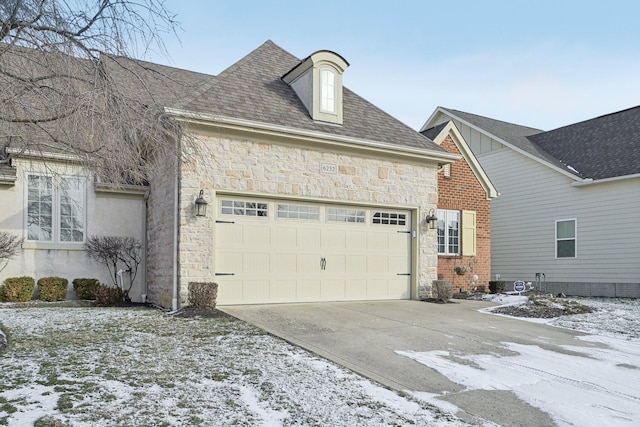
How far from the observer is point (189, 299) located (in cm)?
925

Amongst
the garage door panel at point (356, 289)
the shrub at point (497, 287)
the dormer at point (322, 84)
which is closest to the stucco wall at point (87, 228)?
the dormer at point (322, 84)

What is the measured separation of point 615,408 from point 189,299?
7.10 meters

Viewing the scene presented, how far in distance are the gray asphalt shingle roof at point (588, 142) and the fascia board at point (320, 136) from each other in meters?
6.61

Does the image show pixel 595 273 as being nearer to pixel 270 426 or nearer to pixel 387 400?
pixel 387 400

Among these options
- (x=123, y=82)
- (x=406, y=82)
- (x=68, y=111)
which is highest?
(x=406, y=82)

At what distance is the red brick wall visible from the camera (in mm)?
14844

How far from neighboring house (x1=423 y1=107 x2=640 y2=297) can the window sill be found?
14.7 meters

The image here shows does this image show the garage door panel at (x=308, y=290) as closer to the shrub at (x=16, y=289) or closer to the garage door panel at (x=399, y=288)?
the garage door panel at (x=399, y=288)

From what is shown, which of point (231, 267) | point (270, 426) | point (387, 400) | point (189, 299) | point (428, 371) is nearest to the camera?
point (270, 426)

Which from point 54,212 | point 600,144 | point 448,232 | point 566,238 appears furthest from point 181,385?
point 600,144

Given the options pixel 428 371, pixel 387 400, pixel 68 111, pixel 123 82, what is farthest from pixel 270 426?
pixel 123 82

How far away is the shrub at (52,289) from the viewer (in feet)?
35.8

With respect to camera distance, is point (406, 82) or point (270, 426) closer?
point (270, 426)

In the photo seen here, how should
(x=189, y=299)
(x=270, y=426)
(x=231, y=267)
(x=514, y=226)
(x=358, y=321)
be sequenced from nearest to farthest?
(x=270, y=426), (x=358, y=321), (x=189, y=299), (x=231, y=267), (x=514, y=226)
